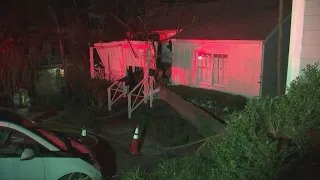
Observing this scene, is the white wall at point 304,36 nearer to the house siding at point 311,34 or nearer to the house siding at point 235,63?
the house siding at point 311,34

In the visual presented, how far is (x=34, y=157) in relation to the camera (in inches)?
223

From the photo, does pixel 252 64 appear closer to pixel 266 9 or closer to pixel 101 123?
pixel 266 9

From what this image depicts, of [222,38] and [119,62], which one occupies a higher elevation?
[222,38]

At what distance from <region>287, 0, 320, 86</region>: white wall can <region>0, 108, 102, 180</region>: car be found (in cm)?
386

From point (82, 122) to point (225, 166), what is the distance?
8.73 meters

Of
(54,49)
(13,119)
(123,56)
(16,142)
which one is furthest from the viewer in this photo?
(54,49)

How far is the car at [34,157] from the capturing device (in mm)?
5586

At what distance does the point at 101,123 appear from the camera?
12711mm

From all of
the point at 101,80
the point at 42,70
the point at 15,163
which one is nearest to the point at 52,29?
the point at 42,70

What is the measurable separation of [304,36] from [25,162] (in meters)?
5.01

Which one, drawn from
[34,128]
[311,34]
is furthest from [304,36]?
[34,128]

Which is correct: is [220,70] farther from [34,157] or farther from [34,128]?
[34,157]

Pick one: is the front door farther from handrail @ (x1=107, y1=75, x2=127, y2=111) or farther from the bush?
the bush

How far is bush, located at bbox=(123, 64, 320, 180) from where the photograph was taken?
382cm
